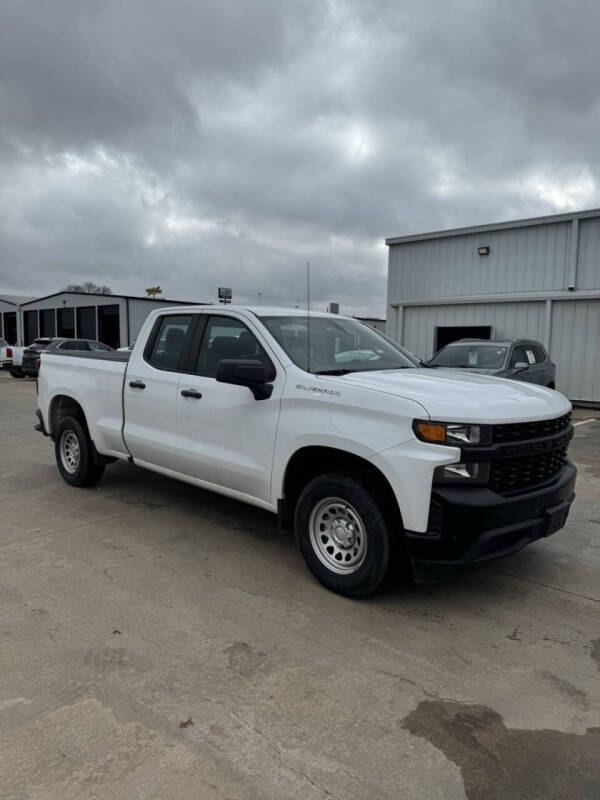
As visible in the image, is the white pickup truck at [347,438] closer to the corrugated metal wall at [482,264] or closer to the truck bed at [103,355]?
the truck bed at [103,355]

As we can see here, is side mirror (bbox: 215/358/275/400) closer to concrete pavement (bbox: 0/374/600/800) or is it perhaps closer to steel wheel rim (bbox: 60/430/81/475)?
concrete pavement (bbox: 0/374/600/800)

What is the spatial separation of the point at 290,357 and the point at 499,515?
177 centimetres

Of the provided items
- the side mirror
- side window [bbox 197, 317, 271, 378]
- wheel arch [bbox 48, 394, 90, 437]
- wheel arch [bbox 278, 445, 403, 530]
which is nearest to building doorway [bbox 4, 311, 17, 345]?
wheel arch [bbox 48, 394, 90, 437]

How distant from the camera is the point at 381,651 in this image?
126 inches

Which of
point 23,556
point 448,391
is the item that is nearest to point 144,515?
point 23,556

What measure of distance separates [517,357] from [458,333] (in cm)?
575

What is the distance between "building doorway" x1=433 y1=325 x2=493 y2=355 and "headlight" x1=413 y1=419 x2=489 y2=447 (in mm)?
13771

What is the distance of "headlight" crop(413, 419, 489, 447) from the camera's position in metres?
3.28

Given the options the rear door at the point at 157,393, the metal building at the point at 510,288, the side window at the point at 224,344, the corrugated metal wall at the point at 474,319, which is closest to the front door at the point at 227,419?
the side window at the point at 224,344

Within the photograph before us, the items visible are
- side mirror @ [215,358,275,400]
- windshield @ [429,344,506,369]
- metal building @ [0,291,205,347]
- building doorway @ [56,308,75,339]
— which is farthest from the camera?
building doorway @ [56,308,75,339]

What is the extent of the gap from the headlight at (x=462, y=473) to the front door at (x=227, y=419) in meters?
1.26

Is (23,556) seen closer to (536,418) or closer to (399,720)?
(399,720)

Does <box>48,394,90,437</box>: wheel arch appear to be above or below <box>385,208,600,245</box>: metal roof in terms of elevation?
below

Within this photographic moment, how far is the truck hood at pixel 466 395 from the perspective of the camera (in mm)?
3338
